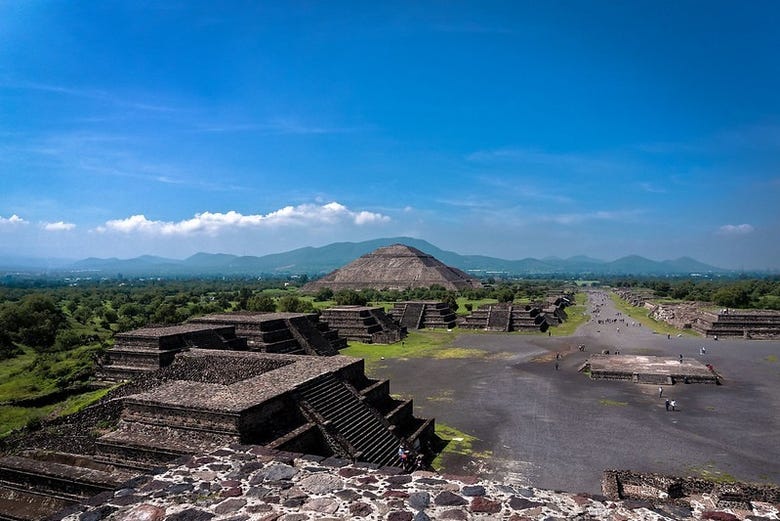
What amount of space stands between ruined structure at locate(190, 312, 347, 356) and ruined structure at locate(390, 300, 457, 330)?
21.2 m

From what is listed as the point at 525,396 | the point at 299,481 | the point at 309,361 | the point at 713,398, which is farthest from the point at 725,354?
the point at 299,481

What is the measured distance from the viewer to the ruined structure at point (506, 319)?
4953 centimetres

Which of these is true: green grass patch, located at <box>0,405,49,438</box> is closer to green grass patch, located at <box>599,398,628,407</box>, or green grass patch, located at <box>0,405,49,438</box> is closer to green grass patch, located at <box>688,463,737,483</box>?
green grass patch, located at <box>688,463,737,483</box>

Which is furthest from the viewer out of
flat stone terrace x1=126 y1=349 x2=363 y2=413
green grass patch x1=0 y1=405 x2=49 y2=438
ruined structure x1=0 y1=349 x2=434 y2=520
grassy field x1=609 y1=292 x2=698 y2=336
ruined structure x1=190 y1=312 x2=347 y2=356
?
grassy field x1=609 y1=292 x2=698 y2=336

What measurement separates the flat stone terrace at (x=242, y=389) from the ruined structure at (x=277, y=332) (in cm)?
963

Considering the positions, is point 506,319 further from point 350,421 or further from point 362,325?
point 350,421

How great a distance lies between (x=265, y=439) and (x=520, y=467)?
304 inches

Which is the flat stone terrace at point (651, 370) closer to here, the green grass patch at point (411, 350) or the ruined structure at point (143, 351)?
the green grass patch at point (411, 350)

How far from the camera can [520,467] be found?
14.4 m

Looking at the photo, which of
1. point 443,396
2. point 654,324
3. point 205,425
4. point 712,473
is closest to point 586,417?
point 712,473

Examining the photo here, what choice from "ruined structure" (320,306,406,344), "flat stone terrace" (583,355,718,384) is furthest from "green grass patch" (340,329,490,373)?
"flat stone terrace" (583,355,718,384)

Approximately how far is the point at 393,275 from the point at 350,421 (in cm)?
9727

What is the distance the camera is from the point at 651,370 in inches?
1081

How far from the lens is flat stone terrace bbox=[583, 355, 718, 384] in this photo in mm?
26047
